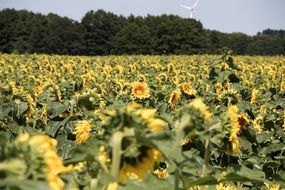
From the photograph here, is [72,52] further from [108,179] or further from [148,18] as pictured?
[108,179]

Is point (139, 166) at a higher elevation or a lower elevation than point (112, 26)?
lower

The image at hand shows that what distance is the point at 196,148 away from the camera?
428 centimetres

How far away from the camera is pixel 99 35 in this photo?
5219cm

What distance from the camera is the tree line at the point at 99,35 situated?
4612 centimetres

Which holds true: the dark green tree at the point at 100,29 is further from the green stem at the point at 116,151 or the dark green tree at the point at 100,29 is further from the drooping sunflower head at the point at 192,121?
the green stem at the point at 116,151

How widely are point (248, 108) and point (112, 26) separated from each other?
4906cm

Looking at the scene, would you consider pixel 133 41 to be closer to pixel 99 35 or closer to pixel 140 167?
pixel 99 35

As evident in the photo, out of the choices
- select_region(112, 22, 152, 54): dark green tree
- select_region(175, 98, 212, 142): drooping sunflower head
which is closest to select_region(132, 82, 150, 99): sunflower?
select_region(175, 98, 212, 142): drooping sunflower head

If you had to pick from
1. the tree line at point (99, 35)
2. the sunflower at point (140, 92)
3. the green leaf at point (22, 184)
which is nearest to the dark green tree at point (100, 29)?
the tree line at point (99, 35)

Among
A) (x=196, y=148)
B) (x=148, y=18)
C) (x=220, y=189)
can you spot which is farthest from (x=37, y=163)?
(x=148, y=18)

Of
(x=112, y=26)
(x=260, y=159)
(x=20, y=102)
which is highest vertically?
(x=112, y=26)

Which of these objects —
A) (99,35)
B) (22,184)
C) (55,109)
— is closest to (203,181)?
(22,184)

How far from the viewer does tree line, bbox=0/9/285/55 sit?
4612cm

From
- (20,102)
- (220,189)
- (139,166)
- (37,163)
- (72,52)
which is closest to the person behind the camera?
(37,163)
